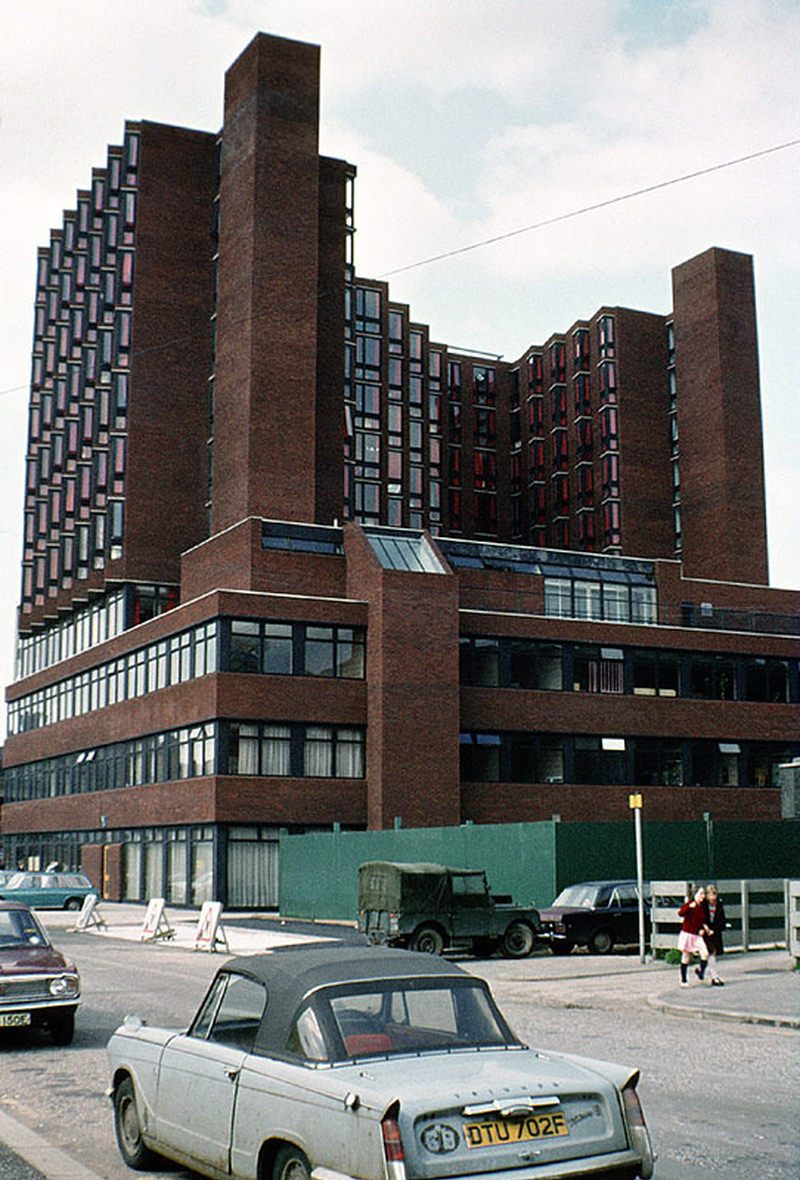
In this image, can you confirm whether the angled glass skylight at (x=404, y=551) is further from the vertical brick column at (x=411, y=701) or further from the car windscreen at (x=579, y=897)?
the car windscreen at (x=579, y=897)

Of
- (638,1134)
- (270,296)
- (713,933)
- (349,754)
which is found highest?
(270,296)

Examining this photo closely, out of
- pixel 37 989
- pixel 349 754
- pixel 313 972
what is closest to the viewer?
pixel 313 972

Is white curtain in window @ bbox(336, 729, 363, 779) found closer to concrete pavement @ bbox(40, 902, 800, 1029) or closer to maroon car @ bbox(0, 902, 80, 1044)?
concrete pavement @ bbox(40, 902, 800, 1029)

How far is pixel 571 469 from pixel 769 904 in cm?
5948

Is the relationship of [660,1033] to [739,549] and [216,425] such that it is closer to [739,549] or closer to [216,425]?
[216,425]

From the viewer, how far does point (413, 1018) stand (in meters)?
6.95

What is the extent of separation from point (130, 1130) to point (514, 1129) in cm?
338

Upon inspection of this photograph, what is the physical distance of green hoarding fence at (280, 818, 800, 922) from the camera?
33.1m

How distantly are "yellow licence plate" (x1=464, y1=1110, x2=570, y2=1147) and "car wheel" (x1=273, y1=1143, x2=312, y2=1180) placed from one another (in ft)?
2.78

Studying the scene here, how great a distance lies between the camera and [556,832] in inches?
1299

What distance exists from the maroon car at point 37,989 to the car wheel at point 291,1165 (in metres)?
7.97

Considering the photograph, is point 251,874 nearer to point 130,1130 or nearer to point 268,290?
point 268,290

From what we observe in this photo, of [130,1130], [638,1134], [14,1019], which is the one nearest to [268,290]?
[14,1019]

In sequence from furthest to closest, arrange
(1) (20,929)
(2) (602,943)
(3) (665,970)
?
(2) (602,943) < (3) (665,970) < (1) (20,929)
